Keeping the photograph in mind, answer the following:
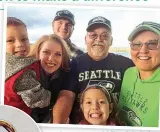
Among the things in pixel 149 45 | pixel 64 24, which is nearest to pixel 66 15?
pixel 64 24

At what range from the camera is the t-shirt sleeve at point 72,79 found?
393 mm

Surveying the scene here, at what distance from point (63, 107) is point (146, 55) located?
13 centimetres

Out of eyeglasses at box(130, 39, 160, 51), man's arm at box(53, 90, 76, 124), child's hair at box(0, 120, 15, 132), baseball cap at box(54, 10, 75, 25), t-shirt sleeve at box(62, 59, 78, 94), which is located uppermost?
baseball cap at box(54, 10, 75, 25)

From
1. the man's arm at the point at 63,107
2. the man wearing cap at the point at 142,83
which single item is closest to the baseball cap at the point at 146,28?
the man wearing cap at the point at 142,83

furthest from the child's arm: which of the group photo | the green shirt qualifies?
the green shirt

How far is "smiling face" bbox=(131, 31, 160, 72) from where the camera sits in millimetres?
389

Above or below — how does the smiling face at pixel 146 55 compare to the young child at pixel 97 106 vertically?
above

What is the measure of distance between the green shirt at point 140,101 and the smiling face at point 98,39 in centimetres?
5

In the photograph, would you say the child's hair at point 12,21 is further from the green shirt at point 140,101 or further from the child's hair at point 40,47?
the green shirt at point 140,101

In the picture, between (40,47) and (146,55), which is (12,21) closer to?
(40,47)

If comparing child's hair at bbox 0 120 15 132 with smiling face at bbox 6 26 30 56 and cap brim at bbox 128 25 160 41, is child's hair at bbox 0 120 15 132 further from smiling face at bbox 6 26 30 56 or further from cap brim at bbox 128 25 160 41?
cap brim at bbox 128 25 160 41

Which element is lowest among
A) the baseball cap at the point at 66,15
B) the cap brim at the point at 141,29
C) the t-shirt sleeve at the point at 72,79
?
the t-shirt sleeve at the point at 72,79

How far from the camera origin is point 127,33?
39 centimetres

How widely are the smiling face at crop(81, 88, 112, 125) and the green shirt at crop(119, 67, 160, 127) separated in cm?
2
